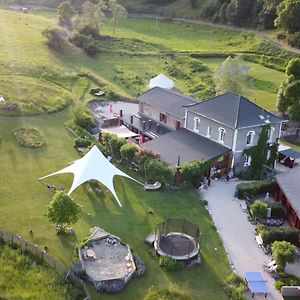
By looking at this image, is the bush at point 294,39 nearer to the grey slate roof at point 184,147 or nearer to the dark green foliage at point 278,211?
the grey slate roof at point 184,147

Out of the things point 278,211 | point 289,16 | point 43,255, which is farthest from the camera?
point 289,16

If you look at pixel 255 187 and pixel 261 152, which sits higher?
pixel 261 152

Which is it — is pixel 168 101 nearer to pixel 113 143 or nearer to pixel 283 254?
pixel 113 143

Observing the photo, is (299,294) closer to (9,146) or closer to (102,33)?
(9,146)

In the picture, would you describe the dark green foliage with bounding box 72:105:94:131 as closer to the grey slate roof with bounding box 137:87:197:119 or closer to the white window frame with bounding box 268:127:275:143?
the grey slate roof with bounding box 137:87:197:119

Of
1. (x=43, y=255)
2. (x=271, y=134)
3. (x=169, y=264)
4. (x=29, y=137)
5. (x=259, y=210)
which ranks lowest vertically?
(x=29, y=137)

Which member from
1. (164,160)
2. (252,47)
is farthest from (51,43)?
(164,160)

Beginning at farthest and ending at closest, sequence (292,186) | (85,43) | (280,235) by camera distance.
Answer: (85,43) → (292,186) → (280,235)

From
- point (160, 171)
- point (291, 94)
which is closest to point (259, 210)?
point (160, 171)
